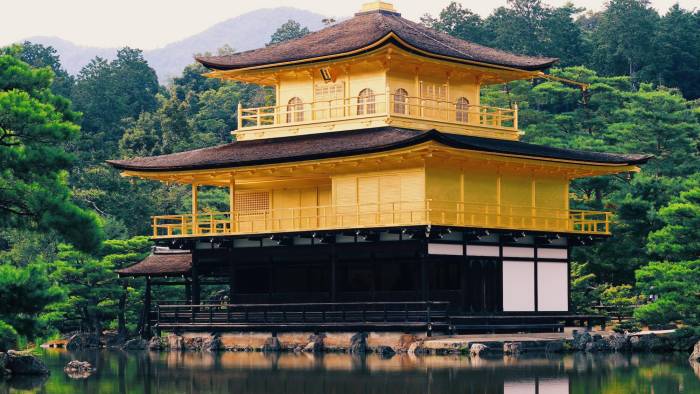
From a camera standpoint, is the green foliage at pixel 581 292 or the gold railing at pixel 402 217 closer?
the gold railing at pixel 402 217

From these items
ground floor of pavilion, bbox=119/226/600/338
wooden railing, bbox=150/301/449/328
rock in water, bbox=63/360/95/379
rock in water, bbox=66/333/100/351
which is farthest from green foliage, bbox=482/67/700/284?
rock in water, bbox=63/360/95/379

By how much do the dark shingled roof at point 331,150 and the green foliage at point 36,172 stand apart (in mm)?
14651

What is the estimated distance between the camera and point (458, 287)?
45.3m

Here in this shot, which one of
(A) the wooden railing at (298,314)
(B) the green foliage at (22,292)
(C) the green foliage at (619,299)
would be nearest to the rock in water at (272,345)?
(A) the wooden railing at (298,314)

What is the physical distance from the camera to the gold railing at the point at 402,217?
43.7 metres

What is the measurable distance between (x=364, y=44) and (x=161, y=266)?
11235 mm

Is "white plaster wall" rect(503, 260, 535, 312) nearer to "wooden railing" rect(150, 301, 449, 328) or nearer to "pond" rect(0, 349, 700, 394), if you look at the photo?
"wooden railing" rect(150, 301, 449, 328)

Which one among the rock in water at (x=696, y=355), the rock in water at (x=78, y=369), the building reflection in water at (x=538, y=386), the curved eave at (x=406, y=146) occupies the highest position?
the curved eave at (x=406, y=146)

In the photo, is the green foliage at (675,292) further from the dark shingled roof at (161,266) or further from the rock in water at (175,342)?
the dark shingled roof at (161,266)

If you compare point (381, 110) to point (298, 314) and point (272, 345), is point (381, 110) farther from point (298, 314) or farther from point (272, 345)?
point (272, 345)

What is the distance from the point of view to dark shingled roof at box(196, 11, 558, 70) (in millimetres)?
47719

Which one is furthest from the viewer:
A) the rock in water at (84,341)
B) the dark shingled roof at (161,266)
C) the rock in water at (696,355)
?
the rock in water at (84,341)

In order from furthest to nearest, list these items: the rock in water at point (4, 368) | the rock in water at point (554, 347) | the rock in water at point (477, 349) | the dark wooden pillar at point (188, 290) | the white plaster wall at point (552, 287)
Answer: the dark wooden pillar at point (188, 290) → the white plaster wall at point (552, 287) → the rock in water at point (554, 347) → the rock in water at point (477, 349) → the rock in water at point (4, 368)

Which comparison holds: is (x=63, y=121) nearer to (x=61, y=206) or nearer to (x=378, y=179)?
(x=61, y=206)
